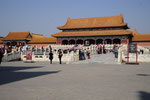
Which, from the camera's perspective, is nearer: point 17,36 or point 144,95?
point 144,95

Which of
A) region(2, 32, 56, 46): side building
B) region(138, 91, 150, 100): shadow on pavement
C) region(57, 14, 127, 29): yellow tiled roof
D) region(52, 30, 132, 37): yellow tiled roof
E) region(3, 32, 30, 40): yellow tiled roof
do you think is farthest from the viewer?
region(3, 32, 30, 40): yellow tiled roof

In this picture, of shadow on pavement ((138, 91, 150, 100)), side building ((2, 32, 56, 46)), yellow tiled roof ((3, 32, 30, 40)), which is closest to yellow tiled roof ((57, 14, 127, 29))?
side building ((2, 32, 56, 46))

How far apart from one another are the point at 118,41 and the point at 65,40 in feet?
43.6

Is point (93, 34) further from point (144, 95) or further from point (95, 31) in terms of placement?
point (144, 95)

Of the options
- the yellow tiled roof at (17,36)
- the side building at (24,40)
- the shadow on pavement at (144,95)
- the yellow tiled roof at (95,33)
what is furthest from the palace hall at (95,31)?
the shadow on pavement at (144,95)

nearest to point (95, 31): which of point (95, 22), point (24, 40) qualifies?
point (95, 22)

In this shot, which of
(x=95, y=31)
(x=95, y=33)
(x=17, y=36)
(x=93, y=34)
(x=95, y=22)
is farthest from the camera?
(x=17, y=36)

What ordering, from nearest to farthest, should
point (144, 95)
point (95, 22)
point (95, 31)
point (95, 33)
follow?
point (144, 95)
point (95, 33)
point (95, 31)
point (95, 22)

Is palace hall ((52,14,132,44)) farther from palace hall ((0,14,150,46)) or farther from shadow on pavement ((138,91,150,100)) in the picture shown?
shadow on pavement ((138,91,150,100))

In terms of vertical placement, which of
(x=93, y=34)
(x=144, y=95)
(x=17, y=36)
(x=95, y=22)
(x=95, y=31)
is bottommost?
(x=144, y=95)

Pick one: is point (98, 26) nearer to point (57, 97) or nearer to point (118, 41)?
point (118, 41)

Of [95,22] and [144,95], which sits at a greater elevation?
[95,22]

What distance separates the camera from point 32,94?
5445mm

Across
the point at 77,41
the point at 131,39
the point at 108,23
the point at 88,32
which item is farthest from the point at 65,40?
the point at 131,39
